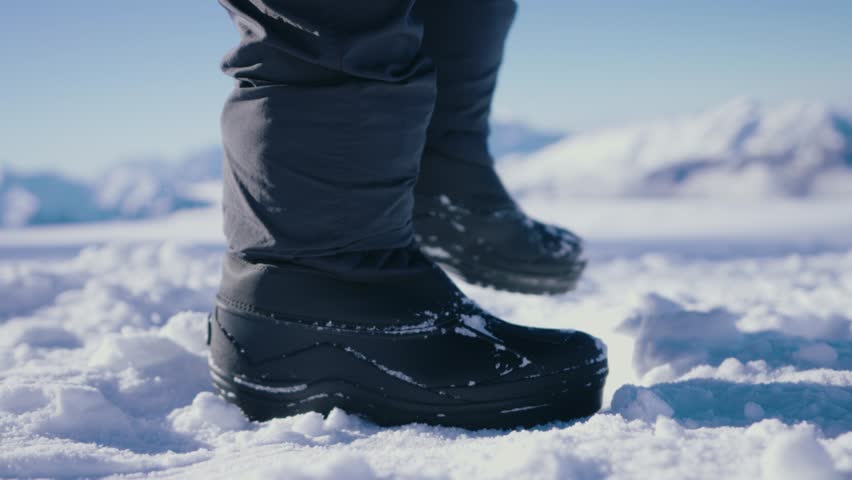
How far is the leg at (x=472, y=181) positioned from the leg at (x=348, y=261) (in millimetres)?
598

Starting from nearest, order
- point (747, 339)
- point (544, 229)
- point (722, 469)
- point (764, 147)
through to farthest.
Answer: point (722, 469) → point (747, 339) → point (544, 229) → point (764, 147)

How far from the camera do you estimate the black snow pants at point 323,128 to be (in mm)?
792

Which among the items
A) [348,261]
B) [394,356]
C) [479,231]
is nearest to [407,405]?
[394,356]

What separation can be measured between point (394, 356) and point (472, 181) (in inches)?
29.0

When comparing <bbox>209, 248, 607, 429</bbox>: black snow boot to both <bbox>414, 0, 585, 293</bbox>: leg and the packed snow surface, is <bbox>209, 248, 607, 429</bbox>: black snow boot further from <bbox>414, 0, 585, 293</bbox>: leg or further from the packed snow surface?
<bbox>414, 0, 585, 293</bbox>: leg

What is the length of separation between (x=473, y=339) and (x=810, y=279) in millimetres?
1856

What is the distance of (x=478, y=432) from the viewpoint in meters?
0.84

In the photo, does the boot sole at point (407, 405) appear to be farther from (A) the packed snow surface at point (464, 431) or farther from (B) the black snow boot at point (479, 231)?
(B) the black snow boot at point (479, 231)

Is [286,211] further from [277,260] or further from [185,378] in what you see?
[185,378]

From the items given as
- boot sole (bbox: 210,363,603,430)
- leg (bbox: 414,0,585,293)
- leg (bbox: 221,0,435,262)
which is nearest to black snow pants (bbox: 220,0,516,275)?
leg (bbox: 221,0,435,262)

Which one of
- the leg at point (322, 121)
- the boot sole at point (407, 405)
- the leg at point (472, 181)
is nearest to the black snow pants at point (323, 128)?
the leg at point (322, 121)

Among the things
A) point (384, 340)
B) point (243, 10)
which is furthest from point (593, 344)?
point (243, 10)

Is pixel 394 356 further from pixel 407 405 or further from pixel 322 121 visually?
pixel 322 121

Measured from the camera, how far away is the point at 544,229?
1660 millimetres
